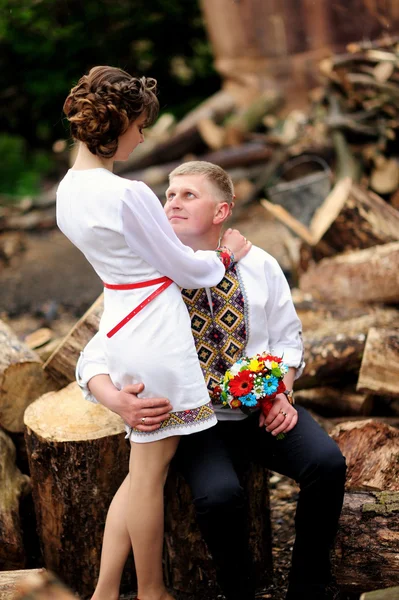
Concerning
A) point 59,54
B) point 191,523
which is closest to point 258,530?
point 191,523

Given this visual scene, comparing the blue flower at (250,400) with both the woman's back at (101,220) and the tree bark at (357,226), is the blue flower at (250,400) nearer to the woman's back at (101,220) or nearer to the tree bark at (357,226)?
→ the woman's back at (101,220)

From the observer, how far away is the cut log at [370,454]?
9.38ft

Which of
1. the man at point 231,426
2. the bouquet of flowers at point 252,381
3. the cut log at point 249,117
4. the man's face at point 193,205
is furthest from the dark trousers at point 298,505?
the cut log at point 249,117

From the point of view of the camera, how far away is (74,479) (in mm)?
2814

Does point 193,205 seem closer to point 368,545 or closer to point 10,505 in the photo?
point 368,545

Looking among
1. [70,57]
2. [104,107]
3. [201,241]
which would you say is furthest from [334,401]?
[70,57]

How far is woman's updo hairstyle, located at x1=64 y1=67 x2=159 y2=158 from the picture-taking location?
2281 mm

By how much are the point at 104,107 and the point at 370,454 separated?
1659mm

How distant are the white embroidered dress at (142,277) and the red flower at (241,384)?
118 millimetres

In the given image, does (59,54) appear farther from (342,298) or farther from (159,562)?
(159,562)

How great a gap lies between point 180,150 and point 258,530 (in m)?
7.27

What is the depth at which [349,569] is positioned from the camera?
2615mm

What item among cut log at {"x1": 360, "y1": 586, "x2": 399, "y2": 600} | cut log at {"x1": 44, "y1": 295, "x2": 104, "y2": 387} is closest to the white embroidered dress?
cut log at {"x1": 360, "y1": 586, "x2": 399, "y2": 600}

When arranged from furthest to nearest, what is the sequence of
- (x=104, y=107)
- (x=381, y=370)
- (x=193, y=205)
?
(x=381, y=370)
(x=193, y=205)
(x=104, y=107)
